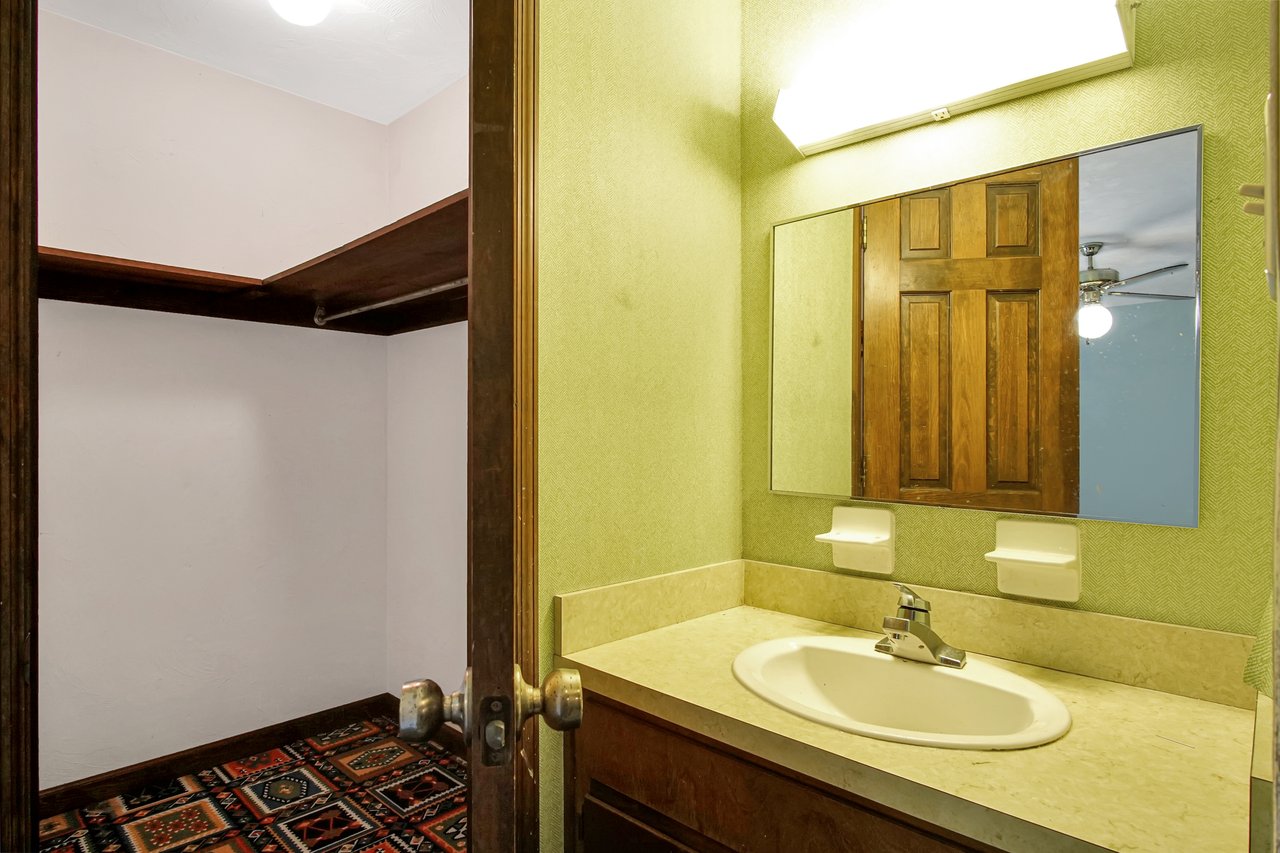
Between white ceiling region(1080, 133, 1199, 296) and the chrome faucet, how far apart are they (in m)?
0.65

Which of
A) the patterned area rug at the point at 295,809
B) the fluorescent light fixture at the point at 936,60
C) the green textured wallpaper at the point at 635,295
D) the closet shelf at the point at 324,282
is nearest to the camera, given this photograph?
the fluorescent light fixture at the point at 936,60

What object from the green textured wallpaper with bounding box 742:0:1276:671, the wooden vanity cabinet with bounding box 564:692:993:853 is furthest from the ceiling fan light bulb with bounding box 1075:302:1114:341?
the wooden vanity cabinet with bounding box 564:692:993:853

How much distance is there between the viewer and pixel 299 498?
2.38m

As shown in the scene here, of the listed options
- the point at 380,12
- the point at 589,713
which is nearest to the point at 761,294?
the point at 589,713

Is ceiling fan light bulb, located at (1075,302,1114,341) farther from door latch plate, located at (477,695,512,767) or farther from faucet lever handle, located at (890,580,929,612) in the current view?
door latch plate, located at (477,695,512,767)

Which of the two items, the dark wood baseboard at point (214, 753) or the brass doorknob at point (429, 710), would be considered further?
the dark wood baseboard at point (214, 753)

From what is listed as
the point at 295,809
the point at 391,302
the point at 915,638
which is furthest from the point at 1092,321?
the point at 295,809

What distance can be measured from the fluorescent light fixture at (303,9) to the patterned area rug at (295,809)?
6.74 ft

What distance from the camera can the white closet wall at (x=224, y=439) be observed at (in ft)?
6.33

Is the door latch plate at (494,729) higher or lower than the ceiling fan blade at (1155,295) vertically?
lower

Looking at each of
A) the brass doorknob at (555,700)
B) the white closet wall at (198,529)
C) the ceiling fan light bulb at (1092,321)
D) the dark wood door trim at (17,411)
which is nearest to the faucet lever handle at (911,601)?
the ceiling fan light bulb at (1092,321)

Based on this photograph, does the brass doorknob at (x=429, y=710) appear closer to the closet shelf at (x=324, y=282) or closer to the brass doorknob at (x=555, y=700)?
the brass doorknob at (x=555, y=700)

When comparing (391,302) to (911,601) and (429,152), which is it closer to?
(429,152)

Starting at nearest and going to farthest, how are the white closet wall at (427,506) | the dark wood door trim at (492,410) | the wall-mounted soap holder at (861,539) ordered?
the dark wood door trim at (492,410) → the wall-mounted soap holder at (861,539) → the white closet wall at (427,506)
